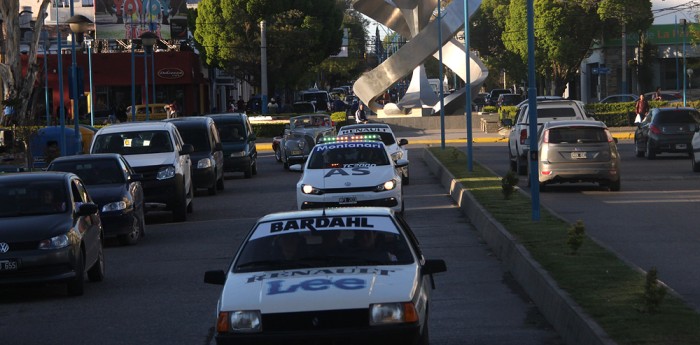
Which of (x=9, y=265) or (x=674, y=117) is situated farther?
(x=674, y=117)

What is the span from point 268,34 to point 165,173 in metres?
52.3

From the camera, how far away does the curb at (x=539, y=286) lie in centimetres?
1012

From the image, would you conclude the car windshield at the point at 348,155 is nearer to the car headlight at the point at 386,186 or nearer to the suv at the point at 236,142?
the car headlight at the point at 386,186

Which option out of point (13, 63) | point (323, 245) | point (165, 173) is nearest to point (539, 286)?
point (323, 245)

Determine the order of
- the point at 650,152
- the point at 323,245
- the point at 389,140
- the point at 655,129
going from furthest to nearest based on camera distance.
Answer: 1. the point at 650,152
2. the point at 655,129
3. the point at 389,140
4. the point at 323,245

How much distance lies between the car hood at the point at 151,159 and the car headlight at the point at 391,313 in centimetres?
1632

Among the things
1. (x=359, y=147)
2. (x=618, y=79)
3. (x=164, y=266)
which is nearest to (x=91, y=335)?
(x=164, y=266)

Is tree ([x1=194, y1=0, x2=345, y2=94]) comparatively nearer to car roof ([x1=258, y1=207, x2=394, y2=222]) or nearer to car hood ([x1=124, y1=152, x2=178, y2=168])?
car hood ([x1=124, y1=152, x2=178, y2=168])

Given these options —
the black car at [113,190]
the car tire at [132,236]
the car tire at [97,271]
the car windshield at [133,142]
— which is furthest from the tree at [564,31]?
the car tire at [97,271]

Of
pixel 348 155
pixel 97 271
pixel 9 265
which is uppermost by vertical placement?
pixel 348 155

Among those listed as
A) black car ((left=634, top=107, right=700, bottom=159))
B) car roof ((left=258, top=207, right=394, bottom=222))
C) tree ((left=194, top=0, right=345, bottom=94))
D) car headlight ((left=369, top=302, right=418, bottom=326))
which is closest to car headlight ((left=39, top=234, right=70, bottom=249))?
car roof ((left=258, top=207, right=394, bottom=222))

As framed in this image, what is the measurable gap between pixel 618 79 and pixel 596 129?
6495cm

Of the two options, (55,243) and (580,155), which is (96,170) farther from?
(580,155)

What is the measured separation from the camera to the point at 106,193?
20.0 metres
